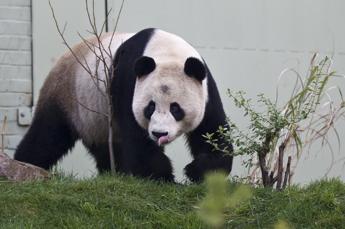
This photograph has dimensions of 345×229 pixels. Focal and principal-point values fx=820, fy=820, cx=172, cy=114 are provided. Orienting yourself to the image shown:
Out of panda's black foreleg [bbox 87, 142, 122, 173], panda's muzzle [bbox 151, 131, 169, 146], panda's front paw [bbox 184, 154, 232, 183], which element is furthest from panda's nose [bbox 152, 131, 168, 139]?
panda's black foreleg [bbox 87, 142, 122, 173]

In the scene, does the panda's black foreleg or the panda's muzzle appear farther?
the panda's black foreleg

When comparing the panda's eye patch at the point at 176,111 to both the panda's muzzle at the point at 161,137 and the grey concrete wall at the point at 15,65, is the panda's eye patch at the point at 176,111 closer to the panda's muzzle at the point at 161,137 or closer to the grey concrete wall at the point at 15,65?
the panda's muzzle at the point at 161,137

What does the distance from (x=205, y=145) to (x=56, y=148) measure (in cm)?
153

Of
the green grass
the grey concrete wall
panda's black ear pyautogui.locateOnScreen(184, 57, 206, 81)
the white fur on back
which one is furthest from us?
the grey concrete wall

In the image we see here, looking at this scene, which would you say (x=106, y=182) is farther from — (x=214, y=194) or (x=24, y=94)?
(x=214, y=194)

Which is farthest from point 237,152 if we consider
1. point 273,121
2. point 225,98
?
point 225,98

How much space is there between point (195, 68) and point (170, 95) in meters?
0.22

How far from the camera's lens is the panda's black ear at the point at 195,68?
16.2 feet

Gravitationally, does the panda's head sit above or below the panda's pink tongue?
above

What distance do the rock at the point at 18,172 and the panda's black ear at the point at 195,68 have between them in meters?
1.07

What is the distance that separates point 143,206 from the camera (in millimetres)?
4246

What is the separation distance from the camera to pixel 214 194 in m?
1.33

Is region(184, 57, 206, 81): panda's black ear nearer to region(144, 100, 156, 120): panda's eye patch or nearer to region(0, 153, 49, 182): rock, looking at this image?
region(144, 100, 156, 120): panda's eye patch

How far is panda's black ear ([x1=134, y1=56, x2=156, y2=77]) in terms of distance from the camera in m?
4.96
